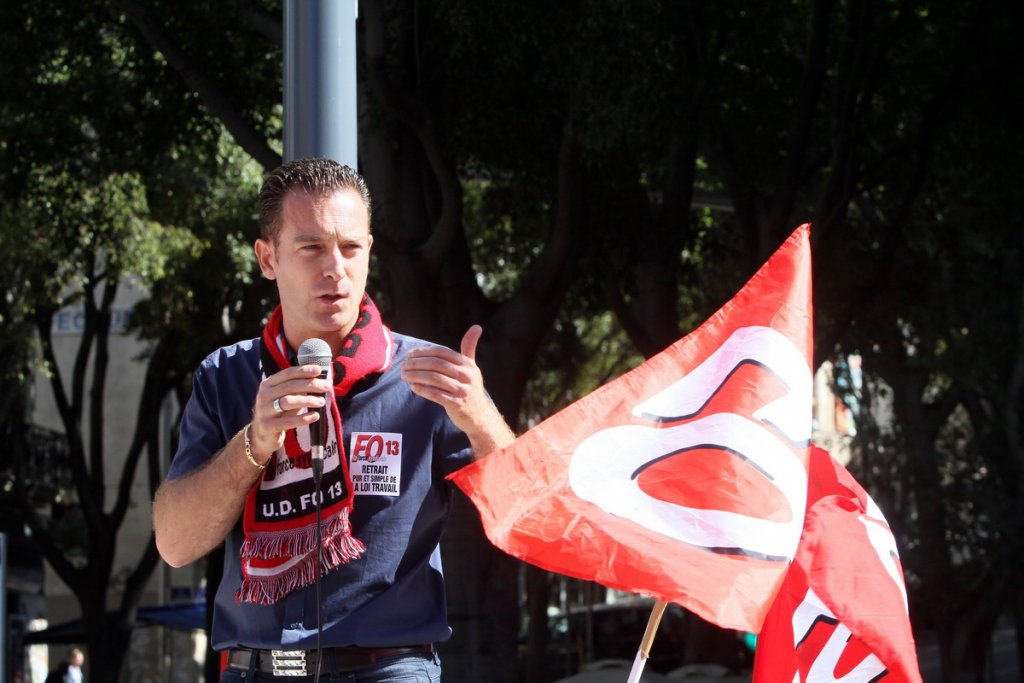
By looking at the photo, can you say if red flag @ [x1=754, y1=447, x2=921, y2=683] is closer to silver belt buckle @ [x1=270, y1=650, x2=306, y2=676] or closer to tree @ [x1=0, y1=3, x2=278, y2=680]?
silver belt buckle @ [x1=270, y1=650, x2=306, y2=676]

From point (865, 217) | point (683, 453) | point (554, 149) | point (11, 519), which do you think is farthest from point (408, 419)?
point (11, 519)

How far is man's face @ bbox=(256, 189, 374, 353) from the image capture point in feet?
10.1

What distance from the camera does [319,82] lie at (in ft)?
15.6

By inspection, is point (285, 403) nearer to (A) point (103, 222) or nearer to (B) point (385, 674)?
(B) point (385, 674)

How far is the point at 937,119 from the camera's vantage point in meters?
13.1

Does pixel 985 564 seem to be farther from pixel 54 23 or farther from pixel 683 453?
pixel 683 453

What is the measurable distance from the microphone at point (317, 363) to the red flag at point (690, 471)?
0.32 meters

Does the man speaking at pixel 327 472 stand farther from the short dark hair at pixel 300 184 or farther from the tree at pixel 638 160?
the tree at pixel 638 160

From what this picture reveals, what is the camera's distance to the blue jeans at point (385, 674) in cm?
298

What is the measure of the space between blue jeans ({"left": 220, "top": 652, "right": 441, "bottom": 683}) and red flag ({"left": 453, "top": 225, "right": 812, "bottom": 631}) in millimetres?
310

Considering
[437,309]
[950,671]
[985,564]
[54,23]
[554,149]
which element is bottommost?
[950,671]

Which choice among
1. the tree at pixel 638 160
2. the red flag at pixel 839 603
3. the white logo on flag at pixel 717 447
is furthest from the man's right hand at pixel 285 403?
the tree at pixel 638 160

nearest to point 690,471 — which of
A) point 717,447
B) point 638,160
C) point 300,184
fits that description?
point 717,447

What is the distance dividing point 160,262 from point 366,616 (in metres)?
14.0
